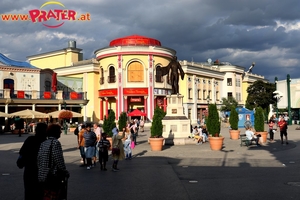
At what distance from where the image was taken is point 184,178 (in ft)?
32.2

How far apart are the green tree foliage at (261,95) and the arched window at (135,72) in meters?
20.4

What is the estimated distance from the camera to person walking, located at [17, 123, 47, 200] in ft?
17.0

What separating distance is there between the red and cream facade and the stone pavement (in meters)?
33.9

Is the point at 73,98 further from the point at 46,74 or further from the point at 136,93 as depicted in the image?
the point at 136,93

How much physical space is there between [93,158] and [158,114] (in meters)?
5.79

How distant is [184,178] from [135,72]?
4008 centimetres

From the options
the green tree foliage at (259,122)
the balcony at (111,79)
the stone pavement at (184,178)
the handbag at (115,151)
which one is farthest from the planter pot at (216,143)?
the balcony at (111,79)

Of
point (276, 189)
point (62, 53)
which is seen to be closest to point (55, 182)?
point (276, 189)

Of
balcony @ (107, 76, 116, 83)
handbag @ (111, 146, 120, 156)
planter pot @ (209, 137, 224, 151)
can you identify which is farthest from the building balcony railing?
handbag @ (111, 146, 120, 156)

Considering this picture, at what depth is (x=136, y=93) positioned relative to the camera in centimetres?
4859

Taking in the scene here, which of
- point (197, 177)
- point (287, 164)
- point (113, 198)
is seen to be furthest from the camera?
point (287, 164)

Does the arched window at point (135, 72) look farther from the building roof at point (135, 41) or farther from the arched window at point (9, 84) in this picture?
the arched window at point (9, 84)

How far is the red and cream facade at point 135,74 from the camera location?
48688mm

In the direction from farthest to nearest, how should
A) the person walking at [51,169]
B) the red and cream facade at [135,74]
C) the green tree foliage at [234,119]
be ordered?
1. the red and cream facade at [135,74]
2. the green tree foliage at [234,119]
3. the person walking at [51,169]
